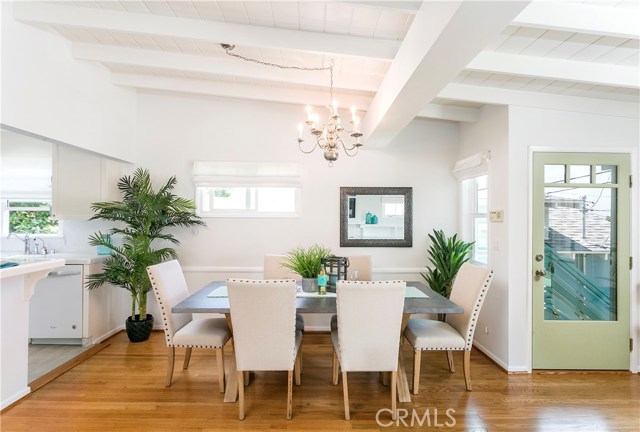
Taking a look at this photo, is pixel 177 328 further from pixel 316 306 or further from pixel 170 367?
pixel 316 306

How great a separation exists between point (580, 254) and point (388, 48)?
100 inches

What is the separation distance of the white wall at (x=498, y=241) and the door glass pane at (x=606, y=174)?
2.64 ft

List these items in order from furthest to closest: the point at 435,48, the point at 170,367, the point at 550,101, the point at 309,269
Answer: the point at 550,101, the point at 309,269, the point at 170,367, the point at 435,48

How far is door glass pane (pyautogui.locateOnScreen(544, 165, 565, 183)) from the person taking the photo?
9.95 feet

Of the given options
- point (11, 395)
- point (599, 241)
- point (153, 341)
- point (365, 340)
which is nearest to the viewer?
point (365, 340)

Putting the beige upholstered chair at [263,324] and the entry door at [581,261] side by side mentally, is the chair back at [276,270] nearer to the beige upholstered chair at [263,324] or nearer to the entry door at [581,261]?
the beige upholstered chair at [263,324]

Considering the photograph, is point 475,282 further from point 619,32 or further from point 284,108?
point 284,108

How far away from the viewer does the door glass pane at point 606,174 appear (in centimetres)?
301

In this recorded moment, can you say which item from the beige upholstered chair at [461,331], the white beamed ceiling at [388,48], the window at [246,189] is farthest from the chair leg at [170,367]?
the white beamed ceiling at [388,48]

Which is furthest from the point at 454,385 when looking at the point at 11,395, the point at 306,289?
the point at 11,395

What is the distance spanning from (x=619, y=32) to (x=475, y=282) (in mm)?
1861

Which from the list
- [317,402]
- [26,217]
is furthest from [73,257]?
[317,402]

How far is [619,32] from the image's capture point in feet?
5.95

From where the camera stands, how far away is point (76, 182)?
3.75 m
